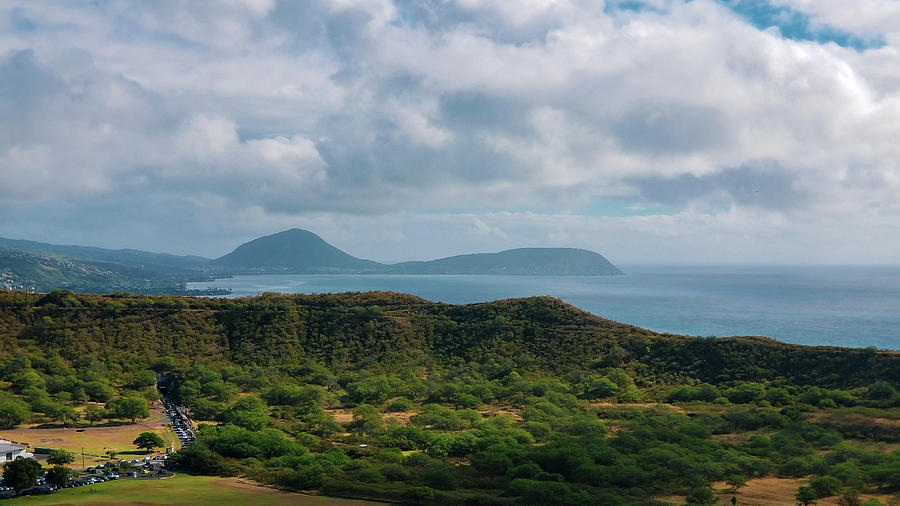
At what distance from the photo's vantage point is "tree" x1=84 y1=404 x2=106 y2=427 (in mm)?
56688

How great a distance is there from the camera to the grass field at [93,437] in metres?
49.0

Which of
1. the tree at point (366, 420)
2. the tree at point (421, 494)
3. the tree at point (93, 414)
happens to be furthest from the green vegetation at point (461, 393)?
the tree at point (93, 414)

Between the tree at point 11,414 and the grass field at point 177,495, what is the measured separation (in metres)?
19.3

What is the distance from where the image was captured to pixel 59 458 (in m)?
Answer: 42.7

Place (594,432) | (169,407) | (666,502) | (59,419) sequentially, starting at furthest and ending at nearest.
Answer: (169,407) < (59,419) < (594,432) < (666,502)

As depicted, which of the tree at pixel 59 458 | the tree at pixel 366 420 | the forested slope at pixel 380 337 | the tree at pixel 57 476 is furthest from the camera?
the forested slope at pixel 380 337

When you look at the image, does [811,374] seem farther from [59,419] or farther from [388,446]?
[59,419]

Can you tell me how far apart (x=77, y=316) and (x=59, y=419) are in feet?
99.1

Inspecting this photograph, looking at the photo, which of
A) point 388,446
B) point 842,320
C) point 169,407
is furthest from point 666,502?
point 842,320

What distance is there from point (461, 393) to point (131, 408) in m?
29.3

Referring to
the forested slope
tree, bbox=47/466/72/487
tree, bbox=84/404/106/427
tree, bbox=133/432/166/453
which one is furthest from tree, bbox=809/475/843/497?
tree, bbox=84/404/106/427

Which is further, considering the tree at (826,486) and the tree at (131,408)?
the tree at (131,408)

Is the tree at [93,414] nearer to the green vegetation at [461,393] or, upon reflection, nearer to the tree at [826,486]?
the green vegetation at [461,393]

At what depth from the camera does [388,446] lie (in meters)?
49.3
